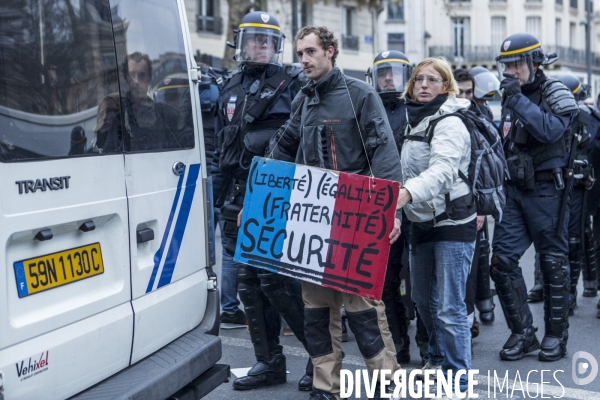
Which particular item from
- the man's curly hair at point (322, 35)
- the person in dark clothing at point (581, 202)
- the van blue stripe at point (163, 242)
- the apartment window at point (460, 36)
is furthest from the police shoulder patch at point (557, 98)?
the apartment window at point (460, 36)

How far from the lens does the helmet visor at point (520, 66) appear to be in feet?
17.4

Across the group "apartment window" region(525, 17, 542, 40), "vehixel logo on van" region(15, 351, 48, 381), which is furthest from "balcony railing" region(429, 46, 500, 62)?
"vehixel logo on van" region(15, 351, 48, 381)

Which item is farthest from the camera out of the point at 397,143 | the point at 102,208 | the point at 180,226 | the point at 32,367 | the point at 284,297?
the point at 397,143

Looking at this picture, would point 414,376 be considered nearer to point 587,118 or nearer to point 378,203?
point 378,203

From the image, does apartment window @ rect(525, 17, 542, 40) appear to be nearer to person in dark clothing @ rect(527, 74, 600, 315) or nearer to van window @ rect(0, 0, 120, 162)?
person in dark clothing @ rect(527, 74, 600, 315)

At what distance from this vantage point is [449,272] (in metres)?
Answer: 4.43

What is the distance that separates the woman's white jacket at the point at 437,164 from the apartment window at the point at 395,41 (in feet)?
167

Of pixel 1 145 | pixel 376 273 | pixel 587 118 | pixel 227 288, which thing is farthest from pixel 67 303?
pixel 587 118

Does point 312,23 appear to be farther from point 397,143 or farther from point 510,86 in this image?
point 510,86

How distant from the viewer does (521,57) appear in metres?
5.31

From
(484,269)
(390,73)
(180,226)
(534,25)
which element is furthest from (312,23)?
(180,226)

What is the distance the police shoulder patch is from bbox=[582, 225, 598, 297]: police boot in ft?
7.64

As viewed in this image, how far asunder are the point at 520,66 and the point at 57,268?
341cm

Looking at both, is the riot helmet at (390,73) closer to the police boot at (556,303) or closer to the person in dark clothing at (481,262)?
the person in dark clothing at (481,262)
